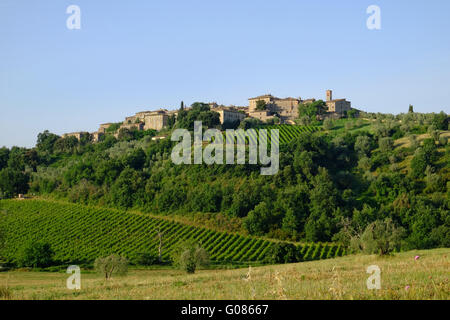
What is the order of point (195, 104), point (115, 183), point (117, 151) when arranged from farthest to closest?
point (195, 104), point (117, 151), point (115, 183)

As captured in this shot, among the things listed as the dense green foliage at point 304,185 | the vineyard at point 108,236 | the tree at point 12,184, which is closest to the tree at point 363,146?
the dense green foliage at point 304,185

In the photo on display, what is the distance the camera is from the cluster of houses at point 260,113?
5082 inches

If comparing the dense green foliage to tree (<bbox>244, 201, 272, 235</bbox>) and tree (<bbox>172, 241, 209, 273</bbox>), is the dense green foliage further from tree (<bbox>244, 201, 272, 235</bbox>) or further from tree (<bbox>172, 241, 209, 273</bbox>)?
tree (<bbox>172, 241, 209, 273</bbox>)

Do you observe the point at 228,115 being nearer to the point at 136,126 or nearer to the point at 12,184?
the point at 136,126

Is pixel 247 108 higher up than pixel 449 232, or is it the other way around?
pixel 247 108

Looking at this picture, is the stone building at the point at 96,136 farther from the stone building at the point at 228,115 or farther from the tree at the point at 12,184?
the tree at the point at 12,184

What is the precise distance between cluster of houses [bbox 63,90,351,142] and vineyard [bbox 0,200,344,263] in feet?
204

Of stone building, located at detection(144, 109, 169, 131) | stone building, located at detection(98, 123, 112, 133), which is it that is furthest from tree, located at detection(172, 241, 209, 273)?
stone building, located at detection(98, 123, 112, 133)

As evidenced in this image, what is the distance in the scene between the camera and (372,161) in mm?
80875

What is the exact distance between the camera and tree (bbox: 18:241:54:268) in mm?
43281
